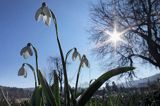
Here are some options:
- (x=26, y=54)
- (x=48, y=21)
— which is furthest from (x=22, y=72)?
(x=48, y=21)

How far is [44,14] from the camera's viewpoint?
8.38 feet

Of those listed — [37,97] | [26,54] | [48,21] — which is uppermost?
[48,21]

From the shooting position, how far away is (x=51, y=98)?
253 cm

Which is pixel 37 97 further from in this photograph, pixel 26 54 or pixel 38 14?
pixel 38 14

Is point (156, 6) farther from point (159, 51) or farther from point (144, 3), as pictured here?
point (159, 51)

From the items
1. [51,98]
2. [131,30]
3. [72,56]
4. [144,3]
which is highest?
[144,3]

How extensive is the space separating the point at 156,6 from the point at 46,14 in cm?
2545

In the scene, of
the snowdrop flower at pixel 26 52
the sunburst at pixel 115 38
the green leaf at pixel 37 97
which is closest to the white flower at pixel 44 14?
the snowdrop flower at pixel 26 52

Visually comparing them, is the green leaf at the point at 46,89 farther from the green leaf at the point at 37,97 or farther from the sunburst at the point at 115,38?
the sunburst at the point at 115,38

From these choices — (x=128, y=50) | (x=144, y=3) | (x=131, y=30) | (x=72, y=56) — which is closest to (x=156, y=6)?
(x=144, y=3)

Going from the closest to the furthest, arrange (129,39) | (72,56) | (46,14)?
(46,14)
(72,56)
(129,39)

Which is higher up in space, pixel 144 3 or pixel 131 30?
pixel 144 3

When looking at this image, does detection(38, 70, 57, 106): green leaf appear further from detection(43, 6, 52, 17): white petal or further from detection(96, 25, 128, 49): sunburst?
detection(96, 25, 128, 49): sunburst

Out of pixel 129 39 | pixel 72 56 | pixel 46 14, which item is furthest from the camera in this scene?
pixel 129 39
